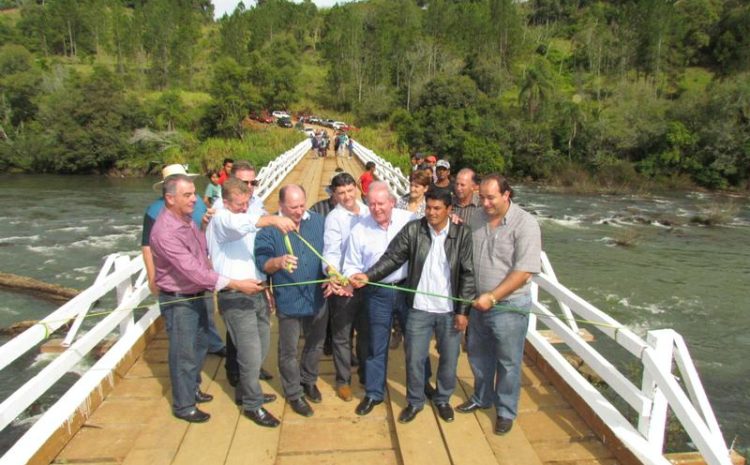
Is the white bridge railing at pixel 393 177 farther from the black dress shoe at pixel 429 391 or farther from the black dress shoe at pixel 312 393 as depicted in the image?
the black dress shoe at pixel 312 393

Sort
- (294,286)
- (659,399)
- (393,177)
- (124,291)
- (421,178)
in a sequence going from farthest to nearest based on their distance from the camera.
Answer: (393,177), (421,178), (124,291), (294,286), (659,399)

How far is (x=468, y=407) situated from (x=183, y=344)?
200 cm

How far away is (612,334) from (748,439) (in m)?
5.44

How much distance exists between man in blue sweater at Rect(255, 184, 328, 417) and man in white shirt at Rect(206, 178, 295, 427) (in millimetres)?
114

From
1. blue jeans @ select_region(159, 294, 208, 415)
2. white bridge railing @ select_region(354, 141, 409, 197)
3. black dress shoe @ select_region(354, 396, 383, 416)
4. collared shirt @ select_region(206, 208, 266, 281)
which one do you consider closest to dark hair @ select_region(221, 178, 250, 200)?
collared shirt @ select_region(206, 208, 266, 281)

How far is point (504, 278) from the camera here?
3490 millimetres

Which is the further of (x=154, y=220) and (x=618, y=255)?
(x=618, y=255)

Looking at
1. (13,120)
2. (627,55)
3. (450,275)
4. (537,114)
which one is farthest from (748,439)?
(627,55)

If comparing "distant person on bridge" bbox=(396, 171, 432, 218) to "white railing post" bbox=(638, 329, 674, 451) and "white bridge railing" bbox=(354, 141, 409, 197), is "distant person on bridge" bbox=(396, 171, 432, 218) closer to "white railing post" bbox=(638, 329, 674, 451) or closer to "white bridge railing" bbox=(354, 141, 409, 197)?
"white railing post" bbox=(638, 329, 674, 451)

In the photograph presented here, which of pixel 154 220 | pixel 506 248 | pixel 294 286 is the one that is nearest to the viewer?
pixel 506 248

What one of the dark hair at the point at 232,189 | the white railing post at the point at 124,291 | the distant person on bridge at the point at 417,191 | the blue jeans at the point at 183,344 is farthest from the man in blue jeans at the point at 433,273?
the white railing post at the point at 124,291

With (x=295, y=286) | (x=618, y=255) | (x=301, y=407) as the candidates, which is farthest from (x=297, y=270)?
(x=618, y=255)

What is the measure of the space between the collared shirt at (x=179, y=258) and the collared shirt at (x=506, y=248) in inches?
65.8

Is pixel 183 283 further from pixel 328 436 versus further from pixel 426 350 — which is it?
pixel 426 350
